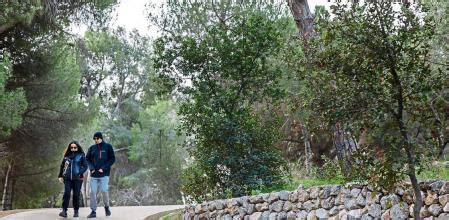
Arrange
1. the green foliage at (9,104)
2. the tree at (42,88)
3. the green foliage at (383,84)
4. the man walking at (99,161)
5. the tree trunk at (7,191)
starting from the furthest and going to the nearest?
the tree trunk at (7,191) < the tree at (42,88) < the green foliage at (9,104) < the man walking at (99,161) < the green foliage at (383,84)

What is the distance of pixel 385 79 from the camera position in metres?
6.26

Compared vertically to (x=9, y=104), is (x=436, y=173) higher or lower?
lower

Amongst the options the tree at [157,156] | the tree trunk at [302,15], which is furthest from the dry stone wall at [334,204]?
the tree at [157,156]

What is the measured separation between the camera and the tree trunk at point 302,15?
1206 centimetres

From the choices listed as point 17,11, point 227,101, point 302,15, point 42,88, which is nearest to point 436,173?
point 302,15

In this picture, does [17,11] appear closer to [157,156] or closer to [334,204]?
[334,204]

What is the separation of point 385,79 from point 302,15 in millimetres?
6204

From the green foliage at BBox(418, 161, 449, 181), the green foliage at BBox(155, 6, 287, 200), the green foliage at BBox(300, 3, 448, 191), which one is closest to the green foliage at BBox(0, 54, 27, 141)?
the green foliage at BBox(155, 6, 287, 200)

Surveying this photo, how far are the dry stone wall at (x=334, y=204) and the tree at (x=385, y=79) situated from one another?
0.76 meters

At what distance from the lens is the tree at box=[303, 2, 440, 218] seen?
6.12 meters

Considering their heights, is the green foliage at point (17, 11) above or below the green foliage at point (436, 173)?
above

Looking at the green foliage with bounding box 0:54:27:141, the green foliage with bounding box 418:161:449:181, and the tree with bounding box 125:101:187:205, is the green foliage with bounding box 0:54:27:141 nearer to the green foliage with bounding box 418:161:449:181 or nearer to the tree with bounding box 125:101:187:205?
the green foliage with bounding box 418:161:449:181

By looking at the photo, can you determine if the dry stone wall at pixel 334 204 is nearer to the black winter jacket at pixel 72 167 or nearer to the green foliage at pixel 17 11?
the black winter jacket at pixel 72 167

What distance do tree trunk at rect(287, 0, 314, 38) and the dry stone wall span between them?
366 centimetres
